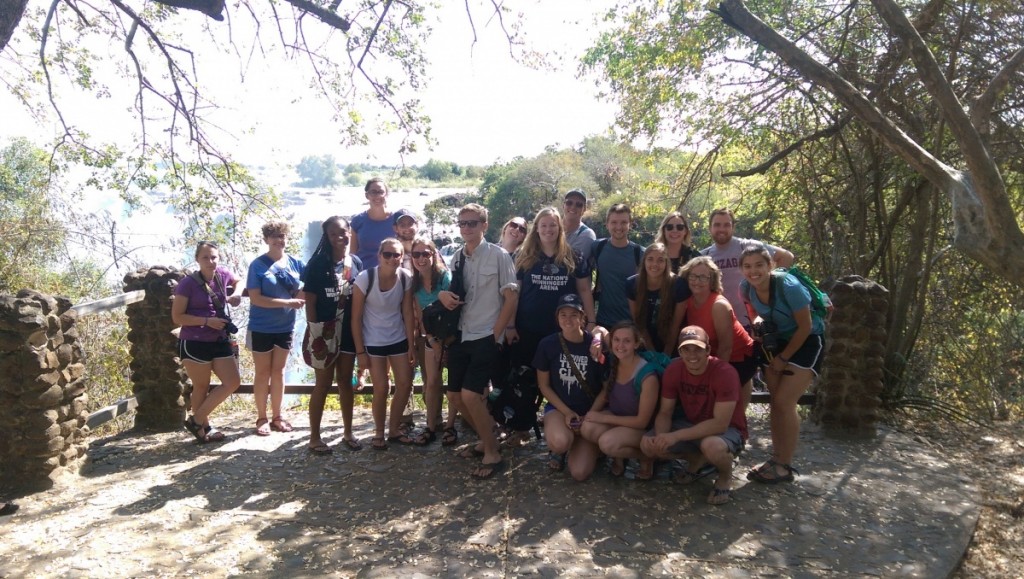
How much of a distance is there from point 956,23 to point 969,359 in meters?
3.90

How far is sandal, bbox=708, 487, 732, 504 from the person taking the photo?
13.4ft

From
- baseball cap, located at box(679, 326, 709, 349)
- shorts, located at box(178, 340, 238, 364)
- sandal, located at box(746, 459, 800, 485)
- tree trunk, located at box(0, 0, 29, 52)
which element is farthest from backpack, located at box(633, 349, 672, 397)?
tree trunk, located at box(0, 0, 29, 52)

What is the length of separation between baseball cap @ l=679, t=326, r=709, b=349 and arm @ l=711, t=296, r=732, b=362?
20cm

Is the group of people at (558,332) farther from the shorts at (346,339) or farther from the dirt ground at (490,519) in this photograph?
the dirt ground at (490,519)

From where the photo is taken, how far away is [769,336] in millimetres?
4336

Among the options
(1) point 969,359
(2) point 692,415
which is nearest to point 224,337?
(2) point 692,415

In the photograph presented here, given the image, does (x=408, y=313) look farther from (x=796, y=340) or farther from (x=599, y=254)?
(x=796, y=340)

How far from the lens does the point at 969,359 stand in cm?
799

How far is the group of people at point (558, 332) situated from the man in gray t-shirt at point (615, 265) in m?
0.01

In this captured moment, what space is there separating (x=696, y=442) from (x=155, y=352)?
445cm

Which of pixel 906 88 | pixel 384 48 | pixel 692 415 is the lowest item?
pixel 692 415

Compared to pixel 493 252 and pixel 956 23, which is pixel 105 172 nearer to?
pixel 493 252

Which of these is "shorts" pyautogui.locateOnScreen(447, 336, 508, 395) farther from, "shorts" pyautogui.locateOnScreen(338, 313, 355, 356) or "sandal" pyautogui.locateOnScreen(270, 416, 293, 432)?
"sandal" pyautogui.locateOnScreen(270, 416, 293, 432)

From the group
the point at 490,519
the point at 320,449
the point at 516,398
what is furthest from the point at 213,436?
the point at 490,519
